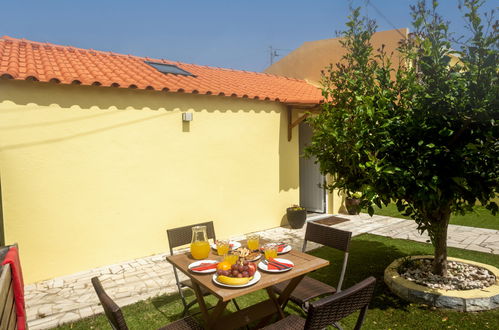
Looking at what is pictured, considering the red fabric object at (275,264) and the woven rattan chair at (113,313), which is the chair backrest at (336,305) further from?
the woven rattan chair at (113,313)

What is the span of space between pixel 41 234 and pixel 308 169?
701 centimetres

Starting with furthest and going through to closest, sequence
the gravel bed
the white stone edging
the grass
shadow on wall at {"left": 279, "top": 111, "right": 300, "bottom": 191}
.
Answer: shadow on wall at {"left": 279, "top": 111, "right": 300, "bottom": 191} → the gravel bed → the white stone edging → the grass

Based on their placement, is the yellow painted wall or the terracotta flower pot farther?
the terracotta flower pot

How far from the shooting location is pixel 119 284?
4.92 m

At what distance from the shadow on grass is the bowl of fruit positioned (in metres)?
2.13

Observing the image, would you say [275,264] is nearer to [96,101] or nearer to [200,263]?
[200,263]

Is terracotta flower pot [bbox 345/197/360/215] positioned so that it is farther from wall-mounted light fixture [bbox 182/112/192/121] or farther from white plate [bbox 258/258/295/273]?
white plate [bbox 258/258/295/273]

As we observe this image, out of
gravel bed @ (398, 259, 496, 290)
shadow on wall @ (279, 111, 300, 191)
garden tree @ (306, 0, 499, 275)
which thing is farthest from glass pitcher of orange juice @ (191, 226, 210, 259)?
shadow on wall @ (279, 111, 300, 191)

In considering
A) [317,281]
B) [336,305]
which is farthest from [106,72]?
[336,305]

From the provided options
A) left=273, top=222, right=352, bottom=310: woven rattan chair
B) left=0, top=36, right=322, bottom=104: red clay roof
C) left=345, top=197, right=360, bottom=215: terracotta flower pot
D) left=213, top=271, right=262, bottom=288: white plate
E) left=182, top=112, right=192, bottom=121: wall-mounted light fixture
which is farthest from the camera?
left=345, top=197, right=360, bottom=215: terracotta flower pot

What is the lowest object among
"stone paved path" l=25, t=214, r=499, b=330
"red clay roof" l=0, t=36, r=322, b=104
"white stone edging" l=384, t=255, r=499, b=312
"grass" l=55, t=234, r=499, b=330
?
"stone paved path" l=25, t=214, r=499, b=330

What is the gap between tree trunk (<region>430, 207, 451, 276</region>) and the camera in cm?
412

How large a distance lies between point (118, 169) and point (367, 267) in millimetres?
4536

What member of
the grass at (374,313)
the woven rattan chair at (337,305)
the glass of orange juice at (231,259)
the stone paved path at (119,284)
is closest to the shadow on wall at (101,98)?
the stone paved path at (119,284)
